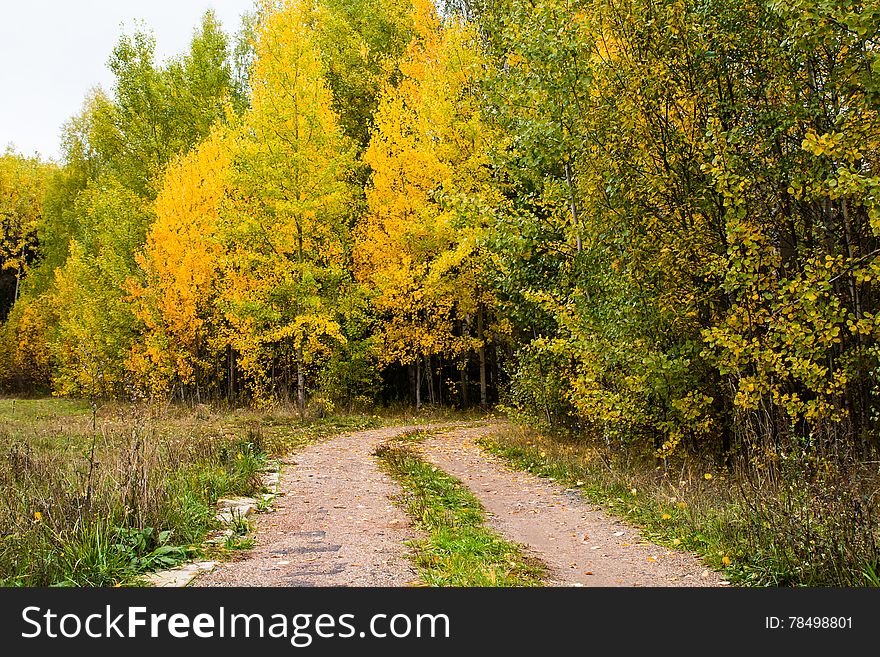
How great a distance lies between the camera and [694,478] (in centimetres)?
796

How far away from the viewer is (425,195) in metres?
17.5

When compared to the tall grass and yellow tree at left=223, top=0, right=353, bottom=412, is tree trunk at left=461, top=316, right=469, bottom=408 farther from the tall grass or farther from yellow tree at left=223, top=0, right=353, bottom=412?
the tall grass

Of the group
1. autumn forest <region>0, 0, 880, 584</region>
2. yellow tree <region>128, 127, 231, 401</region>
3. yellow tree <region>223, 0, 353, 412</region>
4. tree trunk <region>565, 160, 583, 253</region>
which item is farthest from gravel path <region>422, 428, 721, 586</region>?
yellow tree <region>128, 127, 231, 401</region>

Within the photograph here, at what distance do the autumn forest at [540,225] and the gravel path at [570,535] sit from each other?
3.52 ft

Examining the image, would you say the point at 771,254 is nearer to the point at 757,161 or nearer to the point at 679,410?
the point at 757,161

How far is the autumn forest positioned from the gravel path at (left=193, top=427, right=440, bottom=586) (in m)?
2.57

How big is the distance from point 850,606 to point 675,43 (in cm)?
656

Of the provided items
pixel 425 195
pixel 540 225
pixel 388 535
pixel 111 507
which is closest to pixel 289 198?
pixel 425 195

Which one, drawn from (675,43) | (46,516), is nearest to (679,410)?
(675,43)

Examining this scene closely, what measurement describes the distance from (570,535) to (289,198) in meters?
12.6

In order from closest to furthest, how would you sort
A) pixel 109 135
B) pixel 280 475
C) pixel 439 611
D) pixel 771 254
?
pixel 439 611, pixel 771 254, pixel 280 475, pixel 109 135

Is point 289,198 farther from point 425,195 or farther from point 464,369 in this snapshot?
point 464,369

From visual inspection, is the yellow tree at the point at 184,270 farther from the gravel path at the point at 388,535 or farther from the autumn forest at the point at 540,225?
the gravel path at the point at 388,535

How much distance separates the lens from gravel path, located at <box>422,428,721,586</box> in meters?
5.04
